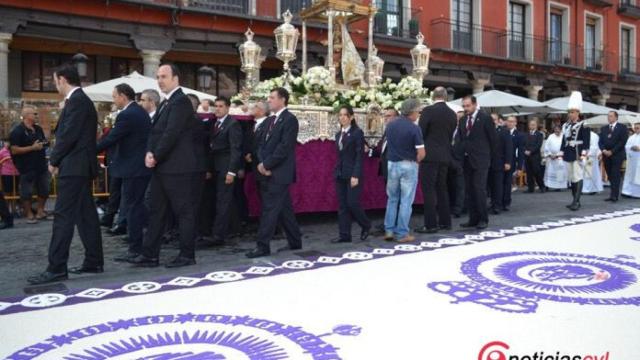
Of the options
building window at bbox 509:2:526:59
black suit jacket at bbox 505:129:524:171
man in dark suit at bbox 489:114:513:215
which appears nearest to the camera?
man in dark suit at bbox 489:114:513:215

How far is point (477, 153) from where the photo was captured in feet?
24.4

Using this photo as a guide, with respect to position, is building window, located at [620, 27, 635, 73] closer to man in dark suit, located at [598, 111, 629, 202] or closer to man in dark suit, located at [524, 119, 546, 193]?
man in dark suit, located at [524, 119, 546, 193]

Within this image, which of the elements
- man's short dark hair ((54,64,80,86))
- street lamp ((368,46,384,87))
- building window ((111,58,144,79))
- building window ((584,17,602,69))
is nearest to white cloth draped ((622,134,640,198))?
street lamp ((368,46,384,87))

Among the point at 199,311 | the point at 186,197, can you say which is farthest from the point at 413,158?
the point at 199,311

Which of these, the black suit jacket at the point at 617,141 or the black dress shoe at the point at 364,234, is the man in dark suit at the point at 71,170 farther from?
the black suit jacket at the point at 617,141

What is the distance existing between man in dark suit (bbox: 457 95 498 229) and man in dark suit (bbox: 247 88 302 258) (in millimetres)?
A: 2841

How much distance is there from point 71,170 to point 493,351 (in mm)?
3511

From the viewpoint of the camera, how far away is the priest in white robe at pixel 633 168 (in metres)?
11.6

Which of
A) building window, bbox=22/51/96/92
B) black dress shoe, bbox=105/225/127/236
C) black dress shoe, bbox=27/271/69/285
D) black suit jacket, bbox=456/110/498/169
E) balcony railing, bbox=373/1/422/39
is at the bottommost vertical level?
black dress shoe, bbox=27/271/69/285

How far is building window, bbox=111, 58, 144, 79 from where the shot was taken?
52.0 ft

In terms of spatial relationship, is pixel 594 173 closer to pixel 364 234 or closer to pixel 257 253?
pixel 364 234

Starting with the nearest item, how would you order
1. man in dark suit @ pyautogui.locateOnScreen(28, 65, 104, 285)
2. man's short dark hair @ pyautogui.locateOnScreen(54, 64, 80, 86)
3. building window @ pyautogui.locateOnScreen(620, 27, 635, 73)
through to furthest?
1. man in dark suit @ pyautogui.locateOnScreen(28, 65, 104, 285)
2. man's short dark hair @ pyautogui.locateOnScreen(54, 64, 80, 86)
3. building window @ pyautogui.locateOnScreen(620, 27, 635, 73)

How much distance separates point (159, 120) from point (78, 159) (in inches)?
30.0

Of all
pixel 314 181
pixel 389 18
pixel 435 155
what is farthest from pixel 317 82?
pixel 389 18
